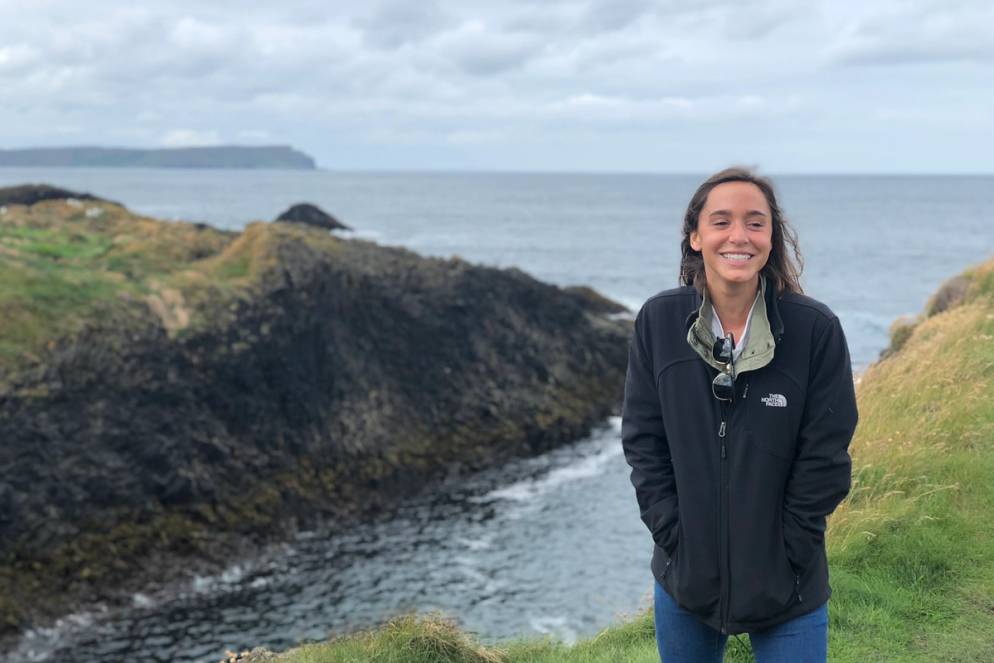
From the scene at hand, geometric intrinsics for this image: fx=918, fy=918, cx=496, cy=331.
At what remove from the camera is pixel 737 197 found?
394 centimetres

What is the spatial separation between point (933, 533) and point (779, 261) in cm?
422

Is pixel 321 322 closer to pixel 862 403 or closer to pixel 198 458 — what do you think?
pixel 198 458

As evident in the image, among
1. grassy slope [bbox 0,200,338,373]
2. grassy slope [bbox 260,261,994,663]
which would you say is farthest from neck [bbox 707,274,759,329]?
grassy slope [bbox 0,200,338,373]

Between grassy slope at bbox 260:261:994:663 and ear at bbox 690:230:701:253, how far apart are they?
312cm

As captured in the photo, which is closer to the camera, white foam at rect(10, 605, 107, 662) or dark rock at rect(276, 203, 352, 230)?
white foam at rect(10, 605, 107, 662)

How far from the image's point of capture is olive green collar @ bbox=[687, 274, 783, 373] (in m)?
3.69

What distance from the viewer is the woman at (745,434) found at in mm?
3715

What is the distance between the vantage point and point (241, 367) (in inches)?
947

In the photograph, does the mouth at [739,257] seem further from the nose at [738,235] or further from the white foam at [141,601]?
the white foam at [141,601]

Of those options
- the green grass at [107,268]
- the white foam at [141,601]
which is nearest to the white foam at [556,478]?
the white foam at [141,601]

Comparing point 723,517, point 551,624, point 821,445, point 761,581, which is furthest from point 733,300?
point 551,624

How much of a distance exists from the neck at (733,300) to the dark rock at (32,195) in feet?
125

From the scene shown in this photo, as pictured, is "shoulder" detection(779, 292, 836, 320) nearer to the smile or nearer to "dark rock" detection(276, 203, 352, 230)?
the smile

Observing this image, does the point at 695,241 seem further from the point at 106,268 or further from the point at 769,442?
the point at 106,268
